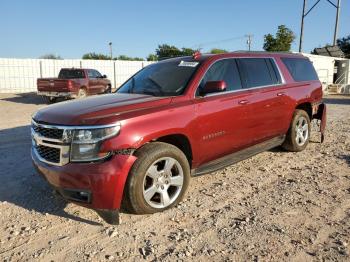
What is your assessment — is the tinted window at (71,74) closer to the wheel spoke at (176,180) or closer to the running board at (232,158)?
the running board at (232,158)

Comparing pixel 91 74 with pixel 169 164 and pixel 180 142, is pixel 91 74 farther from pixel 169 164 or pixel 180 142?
pixel 169 164

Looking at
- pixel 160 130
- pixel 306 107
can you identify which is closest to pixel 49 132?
pixel 160 130

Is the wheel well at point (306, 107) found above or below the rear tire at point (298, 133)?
above

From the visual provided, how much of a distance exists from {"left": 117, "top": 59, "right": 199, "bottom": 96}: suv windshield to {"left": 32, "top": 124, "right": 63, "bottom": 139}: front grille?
1402 millimetres

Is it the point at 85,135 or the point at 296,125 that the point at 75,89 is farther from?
the point at 85,135

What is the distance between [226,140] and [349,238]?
1.98m

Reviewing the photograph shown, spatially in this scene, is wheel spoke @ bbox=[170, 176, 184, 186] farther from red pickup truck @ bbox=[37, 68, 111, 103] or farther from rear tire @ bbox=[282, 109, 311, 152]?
red pickup truck @ bbox=[37, 68, 111, 103]

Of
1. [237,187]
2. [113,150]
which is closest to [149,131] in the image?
[113,150]

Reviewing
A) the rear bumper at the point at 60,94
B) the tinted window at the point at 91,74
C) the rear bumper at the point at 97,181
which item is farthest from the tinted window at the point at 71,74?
the rear bumper at the point at 97,181

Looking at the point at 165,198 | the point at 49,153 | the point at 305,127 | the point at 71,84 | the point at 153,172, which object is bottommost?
the point at 165,198

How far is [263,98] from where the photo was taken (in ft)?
18.9

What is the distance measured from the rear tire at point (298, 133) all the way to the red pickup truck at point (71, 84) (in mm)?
13176

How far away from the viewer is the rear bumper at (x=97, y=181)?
3707 millimetres

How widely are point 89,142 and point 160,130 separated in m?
0.81
